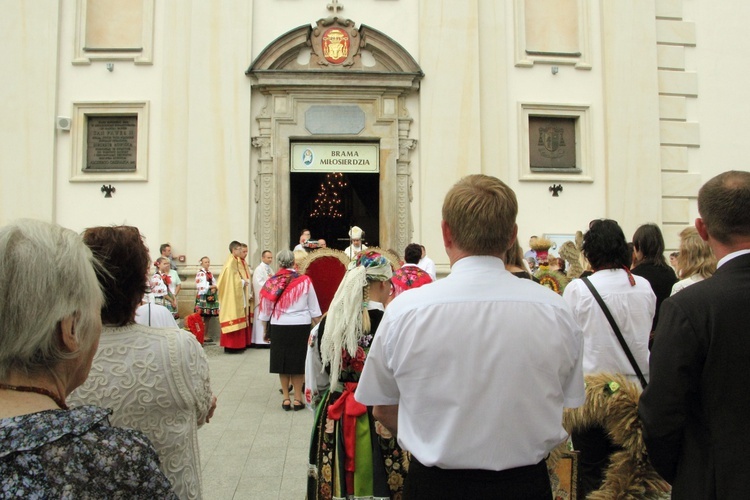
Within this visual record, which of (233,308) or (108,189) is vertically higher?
(108,189)

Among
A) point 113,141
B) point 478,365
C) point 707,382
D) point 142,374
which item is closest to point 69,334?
point 142,374

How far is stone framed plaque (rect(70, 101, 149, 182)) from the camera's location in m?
13.7

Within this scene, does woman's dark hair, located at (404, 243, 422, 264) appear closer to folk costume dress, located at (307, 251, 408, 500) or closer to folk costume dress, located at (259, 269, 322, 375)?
folk costume dress, located at (259, 269, 322, 375)

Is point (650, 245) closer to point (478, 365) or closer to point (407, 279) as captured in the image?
point (407, 279)

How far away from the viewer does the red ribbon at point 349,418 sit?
362 centimetres

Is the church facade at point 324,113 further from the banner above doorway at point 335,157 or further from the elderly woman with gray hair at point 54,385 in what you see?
the elderly woman with gray hair at point 54,385

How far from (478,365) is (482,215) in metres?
0.50

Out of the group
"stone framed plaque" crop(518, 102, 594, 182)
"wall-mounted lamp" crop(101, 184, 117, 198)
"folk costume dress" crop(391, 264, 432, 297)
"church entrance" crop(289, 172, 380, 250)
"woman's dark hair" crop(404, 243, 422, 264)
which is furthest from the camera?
"church entrance" crop(289, 172, 380, 250)

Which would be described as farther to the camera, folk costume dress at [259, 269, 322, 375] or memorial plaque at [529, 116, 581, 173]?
memorial plaque at [529, 116, 581, 173]

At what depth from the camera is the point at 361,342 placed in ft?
12.5

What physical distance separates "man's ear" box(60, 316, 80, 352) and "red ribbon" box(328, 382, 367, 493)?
2227 mm

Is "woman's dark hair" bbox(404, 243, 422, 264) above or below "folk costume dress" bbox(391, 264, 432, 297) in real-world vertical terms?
above

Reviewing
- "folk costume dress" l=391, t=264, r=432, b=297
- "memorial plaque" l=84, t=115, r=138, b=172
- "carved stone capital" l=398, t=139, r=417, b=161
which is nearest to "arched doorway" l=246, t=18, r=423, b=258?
"carved stone capital" l=398, t=139, r=417, b=161

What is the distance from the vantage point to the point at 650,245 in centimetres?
488
